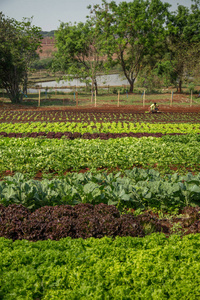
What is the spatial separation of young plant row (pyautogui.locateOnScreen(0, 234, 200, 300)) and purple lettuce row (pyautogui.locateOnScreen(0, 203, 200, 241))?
0.52 m

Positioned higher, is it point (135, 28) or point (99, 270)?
point (135, 28)

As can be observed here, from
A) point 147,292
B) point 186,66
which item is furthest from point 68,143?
point 186,66

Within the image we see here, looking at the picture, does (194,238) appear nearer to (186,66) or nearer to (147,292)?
(147,292)

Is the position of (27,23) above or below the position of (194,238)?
above

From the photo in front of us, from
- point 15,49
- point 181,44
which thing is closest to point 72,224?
point 15,49

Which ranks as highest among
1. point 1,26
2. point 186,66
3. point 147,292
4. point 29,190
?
point 1,26

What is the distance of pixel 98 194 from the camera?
20.7 ft

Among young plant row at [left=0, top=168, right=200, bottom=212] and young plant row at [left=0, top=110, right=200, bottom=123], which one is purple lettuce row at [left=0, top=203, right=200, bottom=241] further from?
young plant row at [left=0, top=110, right=200, bottom=123]

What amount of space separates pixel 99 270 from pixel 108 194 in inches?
103

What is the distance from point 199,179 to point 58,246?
4110 mm

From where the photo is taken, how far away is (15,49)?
1236 inches

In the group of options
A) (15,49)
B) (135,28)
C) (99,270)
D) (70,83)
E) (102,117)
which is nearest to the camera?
(99,270)

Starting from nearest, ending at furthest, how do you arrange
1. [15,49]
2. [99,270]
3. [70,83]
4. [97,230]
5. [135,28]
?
1. [99,270]
2. [97,230]
3. [15,49]
4. [135,28]
5. [70,83]

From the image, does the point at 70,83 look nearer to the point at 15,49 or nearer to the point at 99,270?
the point at 15,49
